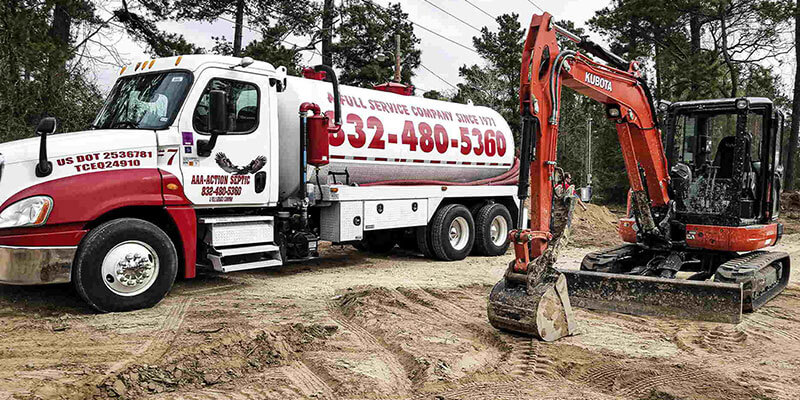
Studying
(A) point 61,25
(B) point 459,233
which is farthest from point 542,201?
(A) point 61,25

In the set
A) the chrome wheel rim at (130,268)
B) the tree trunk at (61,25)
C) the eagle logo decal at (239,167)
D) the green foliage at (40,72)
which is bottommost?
the chrome wheel rim at (130,268)

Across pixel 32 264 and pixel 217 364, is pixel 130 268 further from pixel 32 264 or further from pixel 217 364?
pixel 217 364

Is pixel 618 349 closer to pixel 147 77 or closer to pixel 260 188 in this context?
pixel 260 188

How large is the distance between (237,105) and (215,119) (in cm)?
78

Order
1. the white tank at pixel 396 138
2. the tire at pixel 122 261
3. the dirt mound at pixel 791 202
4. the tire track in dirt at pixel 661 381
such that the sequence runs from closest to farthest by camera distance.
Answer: the tire track in dirt at pixel 661 381
the tire at pixel 122 261
the white tank at pixel 396 138
the dirt mound at pixel 791 202

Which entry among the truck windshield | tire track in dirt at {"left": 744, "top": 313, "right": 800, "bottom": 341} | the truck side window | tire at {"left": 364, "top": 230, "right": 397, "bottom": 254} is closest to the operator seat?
tire track in dirt at {"left": 744, "top": 313, "right": 800, "bottom": 341}

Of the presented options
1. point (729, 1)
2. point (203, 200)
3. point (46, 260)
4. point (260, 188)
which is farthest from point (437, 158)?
point (729, 1)

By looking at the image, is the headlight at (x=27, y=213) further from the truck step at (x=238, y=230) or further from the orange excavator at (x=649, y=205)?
the orange excavator at (x=649, y=205)

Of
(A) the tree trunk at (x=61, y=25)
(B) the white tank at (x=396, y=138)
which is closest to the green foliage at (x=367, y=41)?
(A) the tree trunk at (x=61, y=25)

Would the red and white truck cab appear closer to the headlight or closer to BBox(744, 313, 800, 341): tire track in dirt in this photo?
the headlight

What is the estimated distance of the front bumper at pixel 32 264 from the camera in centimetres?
636

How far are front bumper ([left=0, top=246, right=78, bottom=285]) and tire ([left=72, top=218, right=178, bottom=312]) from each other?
0.53 feet

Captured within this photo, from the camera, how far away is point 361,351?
5.62 metres

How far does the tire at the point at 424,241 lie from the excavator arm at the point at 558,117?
4.00m
